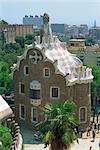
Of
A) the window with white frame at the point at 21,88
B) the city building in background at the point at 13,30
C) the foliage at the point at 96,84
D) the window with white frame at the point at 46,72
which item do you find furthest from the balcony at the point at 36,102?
the city building in background at the point at 13,30

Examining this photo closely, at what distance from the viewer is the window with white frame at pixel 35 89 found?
45.2m

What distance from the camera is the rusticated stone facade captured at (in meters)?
44.5

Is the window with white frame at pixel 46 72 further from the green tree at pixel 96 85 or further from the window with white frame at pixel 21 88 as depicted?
the green tree at pixel 96 85

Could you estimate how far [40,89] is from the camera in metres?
45.4

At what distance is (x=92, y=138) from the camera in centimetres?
4266

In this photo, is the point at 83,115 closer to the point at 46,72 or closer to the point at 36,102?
the point at 36,102

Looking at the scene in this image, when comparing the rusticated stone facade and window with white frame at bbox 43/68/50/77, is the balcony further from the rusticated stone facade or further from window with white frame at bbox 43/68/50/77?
window with white frame at bbox 43/68/50/77

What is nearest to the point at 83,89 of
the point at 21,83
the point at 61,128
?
the point at 21,83

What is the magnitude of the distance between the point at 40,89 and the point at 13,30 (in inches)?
4939

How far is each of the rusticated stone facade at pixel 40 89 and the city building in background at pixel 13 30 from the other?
10684 cm

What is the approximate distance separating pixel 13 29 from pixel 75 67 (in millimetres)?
126238

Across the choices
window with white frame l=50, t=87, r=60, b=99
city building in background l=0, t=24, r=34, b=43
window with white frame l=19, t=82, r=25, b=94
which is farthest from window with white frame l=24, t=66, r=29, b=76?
city building in background l=0, t=24, r=34, b=43

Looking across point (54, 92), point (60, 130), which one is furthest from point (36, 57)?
point (60, 130)

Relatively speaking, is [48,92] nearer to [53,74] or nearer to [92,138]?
[53,74]
